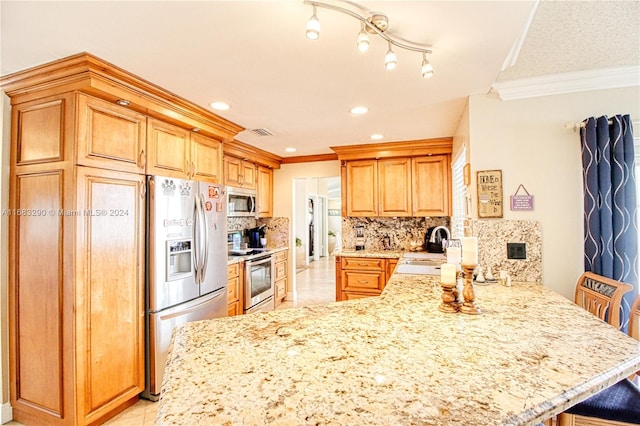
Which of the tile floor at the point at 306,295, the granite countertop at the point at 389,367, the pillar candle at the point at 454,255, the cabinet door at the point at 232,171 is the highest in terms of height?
the cabinet door at the point at 232,171

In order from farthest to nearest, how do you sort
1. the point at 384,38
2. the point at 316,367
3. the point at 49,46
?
the point at 49,46, the point at 384,38, the point at 316,367

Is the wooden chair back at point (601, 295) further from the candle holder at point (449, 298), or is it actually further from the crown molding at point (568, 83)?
the crown molding at point (568, 83)

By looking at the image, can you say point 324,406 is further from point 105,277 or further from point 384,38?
point 105,277

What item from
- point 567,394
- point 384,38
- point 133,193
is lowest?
point 567,394

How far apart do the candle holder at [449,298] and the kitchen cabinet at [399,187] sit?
2.64 m

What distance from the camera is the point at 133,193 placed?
2160mm

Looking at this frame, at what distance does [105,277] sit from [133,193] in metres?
0.59

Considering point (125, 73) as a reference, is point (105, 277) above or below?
below

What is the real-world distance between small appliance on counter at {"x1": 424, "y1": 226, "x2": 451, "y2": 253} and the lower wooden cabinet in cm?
58

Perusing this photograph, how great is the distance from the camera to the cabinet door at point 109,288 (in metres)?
1.85

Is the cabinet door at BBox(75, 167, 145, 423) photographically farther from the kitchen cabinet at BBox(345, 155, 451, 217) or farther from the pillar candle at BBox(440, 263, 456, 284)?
the kitchen cabinet at BBox(345, 155, 451, 217)

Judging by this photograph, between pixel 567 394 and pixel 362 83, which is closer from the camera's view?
pixel 567 394

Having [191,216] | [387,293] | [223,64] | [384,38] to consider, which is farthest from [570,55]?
[191,216]

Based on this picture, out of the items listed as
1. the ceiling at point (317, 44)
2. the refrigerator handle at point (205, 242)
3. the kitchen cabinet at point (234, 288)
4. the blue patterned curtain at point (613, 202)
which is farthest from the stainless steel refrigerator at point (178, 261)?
the blue patterned curtain at point (613, 202)
